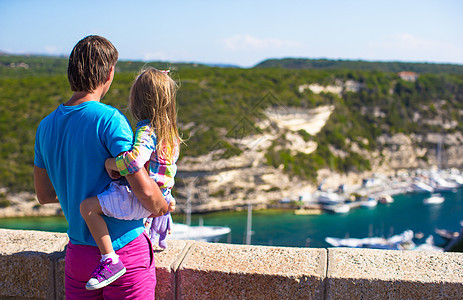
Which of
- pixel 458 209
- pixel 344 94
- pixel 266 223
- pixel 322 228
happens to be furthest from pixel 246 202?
pixel 344 94

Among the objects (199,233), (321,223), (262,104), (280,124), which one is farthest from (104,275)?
(280,124)

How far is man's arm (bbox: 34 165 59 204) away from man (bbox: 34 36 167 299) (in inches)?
4.2

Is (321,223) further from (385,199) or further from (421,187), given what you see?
(421,187)

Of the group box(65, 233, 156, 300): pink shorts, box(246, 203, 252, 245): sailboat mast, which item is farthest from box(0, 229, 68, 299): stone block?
box(246, 203, 252, 245): sailboat mast

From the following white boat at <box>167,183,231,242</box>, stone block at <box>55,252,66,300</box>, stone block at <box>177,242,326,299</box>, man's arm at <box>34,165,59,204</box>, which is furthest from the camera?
white boat at <box>167,183,231,242</box>

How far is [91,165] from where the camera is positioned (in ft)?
5.71

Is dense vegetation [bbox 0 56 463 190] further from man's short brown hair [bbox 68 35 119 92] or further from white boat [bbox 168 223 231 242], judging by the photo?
man's short brown hair [bbox 68 35 119 92]

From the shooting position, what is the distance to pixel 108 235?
178 centimetres

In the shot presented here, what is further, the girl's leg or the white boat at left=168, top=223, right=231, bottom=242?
the white boat at left=168, top=223, right=231, bottom=242

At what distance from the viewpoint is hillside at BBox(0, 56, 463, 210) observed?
2004 inches

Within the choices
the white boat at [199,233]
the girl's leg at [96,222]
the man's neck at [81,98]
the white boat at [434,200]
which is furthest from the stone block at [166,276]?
the white boat at [434,200]

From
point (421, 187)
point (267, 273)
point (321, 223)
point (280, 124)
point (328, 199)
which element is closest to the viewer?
point (267, 273)

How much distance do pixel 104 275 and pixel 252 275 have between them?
805 mm

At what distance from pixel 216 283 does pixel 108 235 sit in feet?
2.43
